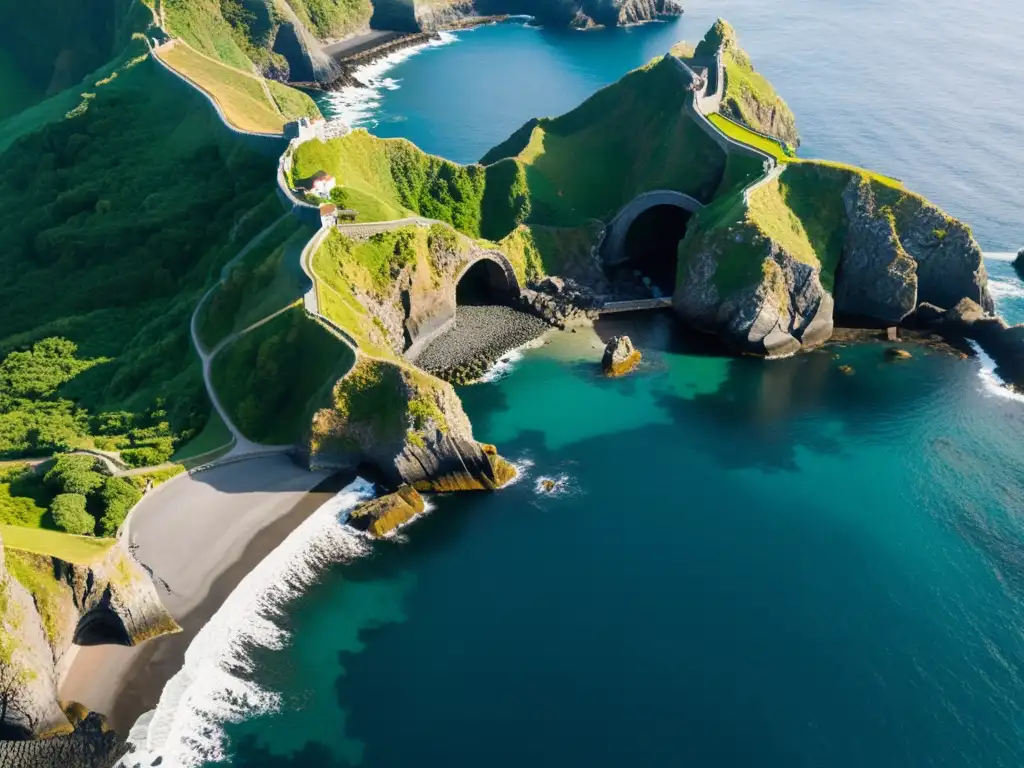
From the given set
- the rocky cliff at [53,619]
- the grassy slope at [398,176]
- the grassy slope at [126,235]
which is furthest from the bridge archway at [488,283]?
the rocky cliff at [53,619]

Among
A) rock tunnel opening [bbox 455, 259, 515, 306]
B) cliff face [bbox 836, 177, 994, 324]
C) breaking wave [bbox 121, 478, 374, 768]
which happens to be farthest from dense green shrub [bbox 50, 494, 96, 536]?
cliff face [bbox 836, 177, 994, 324]

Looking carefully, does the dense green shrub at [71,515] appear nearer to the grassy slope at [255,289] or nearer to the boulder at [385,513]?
the boulder at [385,513]

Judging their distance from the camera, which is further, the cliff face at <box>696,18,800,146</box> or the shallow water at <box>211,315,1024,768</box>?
the cliff face at <box>696,18,800,146</box>

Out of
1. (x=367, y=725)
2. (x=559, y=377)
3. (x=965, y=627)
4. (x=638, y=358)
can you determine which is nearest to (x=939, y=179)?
(x=638, y=358)

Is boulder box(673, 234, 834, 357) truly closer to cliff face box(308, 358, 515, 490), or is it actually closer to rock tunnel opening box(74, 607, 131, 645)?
cliff face box(308, 358, 515, 490)

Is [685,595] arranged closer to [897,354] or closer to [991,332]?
[897,354]

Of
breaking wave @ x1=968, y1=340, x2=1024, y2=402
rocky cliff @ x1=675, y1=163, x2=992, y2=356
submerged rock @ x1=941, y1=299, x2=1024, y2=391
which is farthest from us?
rocky cliff @ x1=675, y1=163, x2=992, y2=356
